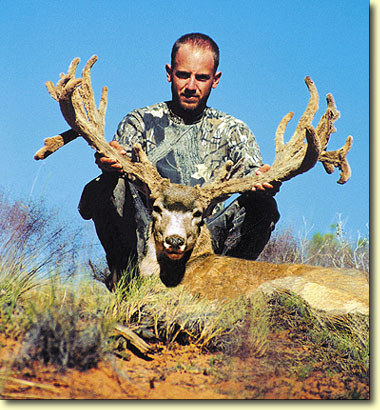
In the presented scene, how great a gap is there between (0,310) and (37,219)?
2.35m

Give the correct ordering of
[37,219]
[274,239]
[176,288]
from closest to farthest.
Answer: [176,288] → [37,219] → [274,239]

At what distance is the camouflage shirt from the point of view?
7.06m

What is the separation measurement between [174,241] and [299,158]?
1660 mm

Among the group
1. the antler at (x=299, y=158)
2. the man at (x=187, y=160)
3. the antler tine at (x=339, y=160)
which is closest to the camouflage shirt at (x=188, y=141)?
the man at (x=187, y=160)

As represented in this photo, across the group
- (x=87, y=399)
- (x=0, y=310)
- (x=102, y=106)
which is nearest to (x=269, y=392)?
(x=87, y=399)

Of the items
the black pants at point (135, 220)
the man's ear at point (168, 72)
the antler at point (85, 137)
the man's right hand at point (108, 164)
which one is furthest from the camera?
the man's ear at point (168, 72)

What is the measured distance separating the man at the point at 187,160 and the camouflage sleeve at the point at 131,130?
0.5 inches

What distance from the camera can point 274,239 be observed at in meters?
9.98

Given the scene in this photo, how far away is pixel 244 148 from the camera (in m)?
7.22

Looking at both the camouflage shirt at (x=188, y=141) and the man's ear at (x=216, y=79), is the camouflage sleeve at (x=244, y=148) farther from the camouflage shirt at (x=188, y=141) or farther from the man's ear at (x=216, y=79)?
the man's ear at (x=216, y=79)

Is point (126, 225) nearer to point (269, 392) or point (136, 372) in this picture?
point (136, 372)

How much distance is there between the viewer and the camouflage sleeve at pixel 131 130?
702cm

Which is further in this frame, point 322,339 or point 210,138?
point 210,138

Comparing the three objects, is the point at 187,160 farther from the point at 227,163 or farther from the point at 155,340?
the point at 155,340
